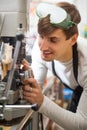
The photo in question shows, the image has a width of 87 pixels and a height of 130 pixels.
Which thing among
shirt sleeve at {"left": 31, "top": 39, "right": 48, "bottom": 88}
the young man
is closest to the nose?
the young man

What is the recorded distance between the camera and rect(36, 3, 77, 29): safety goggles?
3.76 ft

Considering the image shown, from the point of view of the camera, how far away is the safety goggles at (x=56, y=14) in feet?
3.76

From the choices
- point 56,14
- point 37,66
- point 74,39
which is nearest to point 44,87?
point 37,66

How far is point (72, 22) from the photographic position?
1.18 meters

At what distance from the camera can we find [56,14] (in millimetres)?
1153

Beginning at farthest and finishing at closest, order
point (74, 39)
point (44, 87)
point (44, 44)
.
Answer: point (44, 87)
point (74, 39)
point (44, 44)

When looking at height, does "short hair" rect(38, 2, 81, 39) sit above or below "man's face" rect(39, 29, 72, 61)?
above

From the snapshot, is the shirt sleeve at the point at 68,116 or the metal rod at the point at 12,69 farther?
the shirt sleeve at the point at 68,116

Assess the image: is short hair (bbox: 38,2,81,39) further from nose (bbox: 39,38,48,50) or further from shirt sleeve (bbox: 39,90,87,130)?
shirt sleeve (bbox: 39,90,87,130)

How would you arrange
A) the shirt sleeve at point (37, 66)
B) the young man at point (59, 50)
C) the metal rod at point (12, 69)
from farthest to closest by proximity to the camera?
the shirt sleeve at point (37, 66)
the young man at point (59, 50)
the metal rod at point (12, 69)

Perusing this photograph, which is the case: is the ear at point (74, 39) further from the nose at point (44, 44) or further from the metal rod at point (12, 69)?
the metal rod at point (12, 69)

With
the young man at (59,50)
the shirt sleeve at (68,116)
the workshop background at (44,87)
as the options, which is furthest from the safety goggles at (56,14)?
the shirt sleeve at (68,116)

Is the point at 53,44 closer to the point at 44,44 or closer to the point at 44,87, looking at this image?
the point at 44,44

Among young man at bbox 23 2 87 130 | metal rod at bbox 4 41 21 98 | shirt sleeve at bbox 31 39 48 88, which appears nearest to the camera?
metal rod at bbox 4 41 21 98
